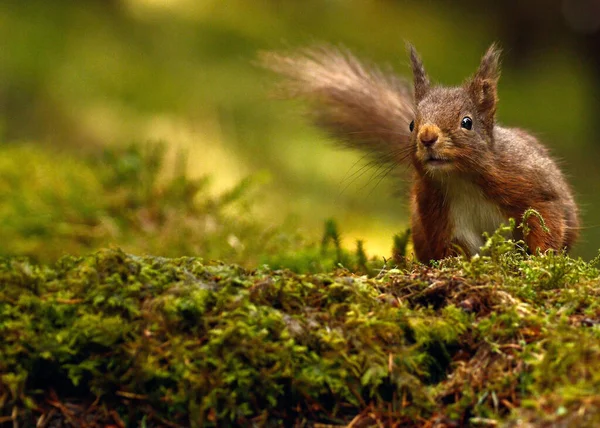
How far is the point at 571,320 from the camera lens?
229 cm

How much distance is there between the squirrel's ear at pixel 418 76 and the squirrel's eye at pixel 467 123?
0.35 metres

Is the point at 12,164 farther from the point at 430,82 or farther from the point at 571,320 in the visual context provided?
the point at 571,320

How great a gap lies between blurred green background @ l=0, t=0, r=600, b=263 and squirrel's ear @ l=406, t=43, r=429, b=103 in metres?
0.56

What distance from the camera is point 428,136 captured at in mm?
3740

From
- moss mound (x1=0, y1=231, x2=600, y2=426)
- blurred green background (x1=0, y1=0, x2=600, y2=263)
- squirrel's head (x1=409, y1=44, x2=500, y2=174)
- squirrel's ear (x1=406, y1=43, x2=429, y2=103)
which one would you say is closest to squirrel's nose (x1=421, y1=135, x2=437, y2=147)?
squirrel's head (x1=409, y1=44, x2=500, y2=174)

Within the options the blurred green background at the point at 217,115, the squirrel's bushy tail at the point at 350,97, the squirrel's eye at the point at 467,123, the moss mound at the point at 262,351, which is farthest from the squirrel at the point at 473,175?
the moss mound at the point at 262,351

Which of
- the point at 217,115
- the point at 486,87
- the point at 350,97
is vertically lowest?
the point at 486,87

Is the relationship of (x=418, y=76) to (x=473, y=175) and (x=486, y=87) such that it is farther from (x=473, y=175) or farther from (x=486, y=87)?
(x=473, y=175)

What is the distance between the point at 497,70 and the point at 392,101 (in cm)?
109

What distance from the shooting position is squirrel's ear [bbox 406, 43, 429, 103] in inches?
164

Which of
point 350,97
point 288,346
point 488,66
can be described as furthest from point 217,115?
point 288,346

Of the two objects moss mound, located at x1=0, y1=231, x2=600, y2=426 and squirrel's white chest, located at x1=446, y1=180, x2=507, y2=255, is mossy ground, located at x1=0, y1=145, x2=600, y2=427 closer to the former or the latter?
moss mound, located at x1=0, y1=231, x2=600, y2=426

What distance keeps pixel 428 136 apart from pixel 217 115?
5.07 m

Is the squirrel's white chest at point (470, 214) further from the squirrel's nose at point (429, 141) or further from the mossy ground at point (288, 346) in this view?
the mossy ground at point (288, 346)
